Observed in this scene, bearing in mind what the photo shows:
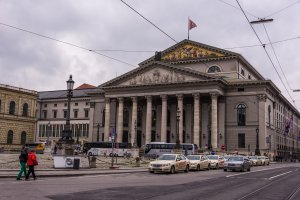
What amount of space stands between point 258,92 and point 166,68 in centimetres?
1879

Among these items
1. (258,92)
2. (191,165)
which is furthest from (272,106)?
(191,165)

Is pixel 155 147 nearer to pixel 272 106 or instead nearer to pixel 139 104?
pixel 139 104

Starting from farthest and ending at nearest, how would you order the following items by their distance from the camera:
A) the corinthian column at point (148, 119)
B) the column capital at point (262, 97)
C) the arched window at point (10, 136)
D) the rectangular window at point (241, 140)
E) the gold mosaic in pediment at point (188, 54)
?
the arched window at point (10, 136), the gold mosaic in pediment at point (188, 54), the corinthian column at point (148, 119), the rectangular window at point (241, 140), the column capital at point (262, 97)

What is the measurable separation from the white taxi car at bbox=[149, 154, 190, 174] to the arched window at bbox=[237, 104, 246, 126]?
43.3 meters

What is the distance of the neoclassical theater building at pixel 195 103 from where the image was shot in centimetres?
7319

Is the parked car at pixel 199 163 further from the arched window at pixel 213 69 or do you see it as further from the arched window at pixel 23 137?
the arched window at pixel 23 137

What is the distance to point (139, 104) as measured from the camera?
8569cm

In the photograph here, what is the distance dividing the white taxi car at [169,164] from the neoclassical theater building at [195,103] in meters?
38.3

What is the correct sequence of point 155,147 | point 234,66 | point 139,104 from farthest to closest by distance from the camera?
point 139,104 < point 234,66 < point 155,147

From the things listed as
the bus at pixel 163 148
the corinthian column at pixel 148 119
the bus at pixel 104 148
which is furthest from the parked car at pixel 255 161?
the corinthian column at pixel 148 119

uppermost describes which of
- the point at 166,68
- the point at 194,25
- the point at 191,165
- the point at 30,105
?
the point at 194,25

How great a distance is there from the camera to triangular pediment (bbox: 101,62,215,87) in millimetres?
74688

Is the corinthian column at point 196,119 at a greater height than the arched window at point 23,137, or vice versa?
the corinthian column at point 196,119

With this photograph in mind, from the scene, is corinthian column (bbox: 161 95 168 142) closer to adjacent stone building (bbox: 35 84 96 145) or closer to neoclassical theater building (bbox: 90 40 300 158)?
neoclassical theater building (bbox: 90 40 300 158)
